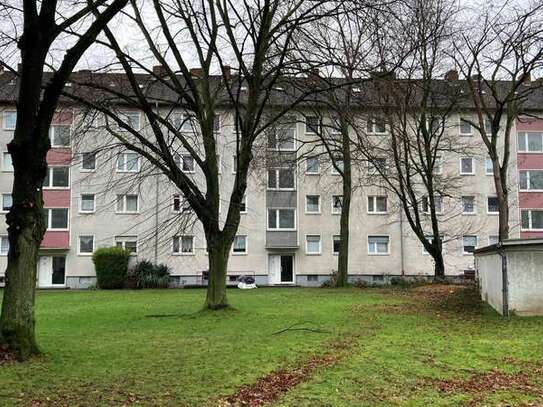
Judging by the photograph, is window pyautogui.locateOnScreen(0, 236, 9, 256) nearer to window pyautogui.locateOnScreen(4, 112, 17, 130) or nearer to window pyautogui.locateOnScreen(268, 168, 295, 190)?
window pyautogui.locateOnScreen(4, 112, 17, 130)

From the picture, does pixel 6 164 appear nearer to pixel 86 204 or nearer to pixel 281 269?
pixel 86 204

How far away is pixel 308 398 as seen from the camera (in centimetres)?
794

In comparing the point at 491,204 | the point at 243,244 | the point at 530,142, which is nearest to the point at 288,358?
the point at 243,244

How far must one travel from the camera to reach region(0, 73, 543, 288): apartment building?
152 ft

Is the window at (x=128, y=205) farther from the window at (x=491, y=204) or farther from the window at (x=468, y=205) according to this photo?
the window at (x=491, y=204)

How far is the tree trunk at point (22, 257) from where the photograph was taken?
34.8ft

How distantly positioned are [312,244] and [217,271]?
1147 inches

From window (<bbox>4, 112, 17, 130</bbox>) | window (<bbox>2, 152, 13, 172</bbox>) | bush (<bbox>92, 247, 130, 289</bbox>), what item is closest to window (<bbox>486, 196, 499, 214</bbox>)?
bush (<bbox>92, 247, 130, 289</bbox>)

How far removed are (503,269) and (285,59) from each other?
854cm

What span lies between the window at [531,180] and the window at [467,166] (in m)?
3.82

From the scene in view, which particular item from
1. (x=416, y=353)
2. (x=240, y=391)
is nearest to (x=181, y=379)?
(x=240, y=391)

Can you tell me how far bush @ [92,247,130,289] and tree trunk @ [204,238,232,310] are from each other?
2516 centimetres

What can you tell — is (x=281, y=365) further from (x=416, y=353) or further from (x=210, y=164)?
(x=210, y=164)

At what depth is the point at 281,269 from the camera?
4809cm
